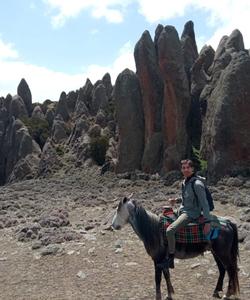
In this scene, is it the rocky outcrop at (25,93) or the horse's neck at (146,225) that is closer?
the horse's neck at (146,225)

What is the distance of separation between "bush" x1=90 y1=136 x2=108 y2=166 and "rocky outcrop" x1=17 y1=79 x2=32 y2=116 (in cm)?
2704

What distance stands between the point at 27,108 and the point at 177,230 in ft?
226

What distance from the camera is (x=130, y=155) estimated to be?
44.3 meters

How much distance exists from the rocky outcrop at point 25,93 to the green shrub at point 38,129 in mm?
7482

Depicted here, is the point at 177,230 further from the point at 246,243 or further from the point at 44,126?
the point at 44,126

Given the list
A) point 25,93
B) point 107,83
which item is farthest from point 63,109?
point 25,93

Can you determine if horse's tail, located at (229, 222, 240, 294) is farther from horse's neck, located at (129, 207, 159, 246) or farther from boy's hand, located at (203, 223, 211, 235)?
horse's neck, located at (129, 207, 159, 246)

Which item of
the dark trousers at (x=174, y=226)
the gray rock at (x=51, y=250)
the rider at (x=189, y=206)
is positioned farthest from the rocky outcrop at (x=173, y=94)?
the dark trousers at (x=174, y=226)

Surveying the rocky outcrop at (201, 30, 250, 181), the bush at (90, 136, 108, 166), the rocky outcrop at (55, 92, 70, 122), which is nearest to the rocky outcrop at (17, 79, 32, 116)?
the rocky outcrop at (55, 92, 70, 122)

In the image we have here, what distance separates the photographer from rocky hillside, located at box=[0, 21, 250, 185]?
104ft

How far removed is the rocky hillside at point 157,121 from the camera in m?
31.8

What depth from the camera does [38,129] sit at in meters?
66.8

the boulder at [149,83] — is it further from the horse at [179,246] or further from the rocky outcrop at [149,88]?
the horse at [179,246]

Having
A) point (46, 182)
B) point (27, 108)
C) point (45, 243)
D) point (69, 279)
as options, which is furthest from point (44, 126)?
point (69, 279)
